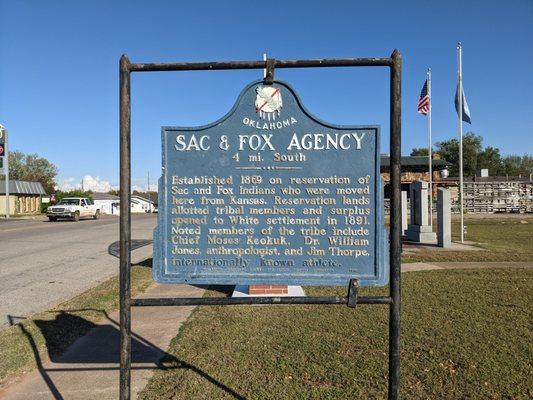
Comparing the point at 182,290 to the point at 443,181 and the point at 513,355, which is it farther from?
the point at 443,181

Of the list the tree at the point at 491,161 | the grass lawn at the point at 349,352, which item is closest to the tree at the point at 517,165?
the tree at the point at 491,161

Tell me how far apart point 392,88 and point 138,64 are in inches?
67.7

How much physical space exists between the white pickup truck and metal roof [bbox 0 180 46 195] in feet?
59.8

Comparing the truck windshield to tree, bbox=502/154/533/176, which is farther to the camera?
tree, bbox=502/154/533/176

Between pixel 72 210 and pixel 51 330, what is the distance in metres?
30.1

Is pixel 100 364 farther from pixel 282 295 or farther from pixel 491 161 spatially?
pixel 491 161

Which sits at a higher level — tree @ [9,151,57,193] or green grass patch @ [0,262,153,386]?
tree @ [9,151,57,193]

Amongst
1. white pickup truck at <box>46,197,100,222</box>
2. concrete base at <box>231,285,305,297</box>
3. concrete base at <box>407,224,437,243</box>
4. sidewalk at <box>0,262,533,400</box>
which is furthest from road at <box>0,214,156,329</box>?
white pickup truck at <box>46,197,100,222</box>

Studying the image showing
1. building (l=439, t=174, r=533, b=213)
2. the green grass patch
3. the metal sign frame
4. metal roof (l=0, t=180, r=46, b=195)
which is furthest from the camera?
metal roof (l=0, t=180, r=46, b=195)

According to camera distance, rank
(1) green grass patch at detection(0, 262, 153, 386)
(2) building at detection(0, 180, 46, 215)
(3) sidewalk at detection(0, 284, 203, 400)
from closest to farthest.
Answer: (3) sidewalk at detection(0, 284, 203, 400), (1) green grass patch at detection(0, 262, 153, 386), (2) building at detection(0, 180, 46, 215)

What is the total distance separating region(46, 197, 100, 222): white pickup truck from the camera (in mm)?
32656

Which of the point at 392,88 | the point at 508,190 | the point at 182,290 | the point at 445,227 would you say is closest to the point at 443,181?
the point at 508,190

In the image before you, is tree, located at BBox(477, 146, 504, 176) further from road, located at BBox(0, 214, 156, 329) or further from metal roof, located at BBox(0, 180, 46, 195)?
road, located at BBox(0, 214, 156, 329)

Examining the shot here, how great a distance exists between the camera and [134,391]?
3805 millimetres
